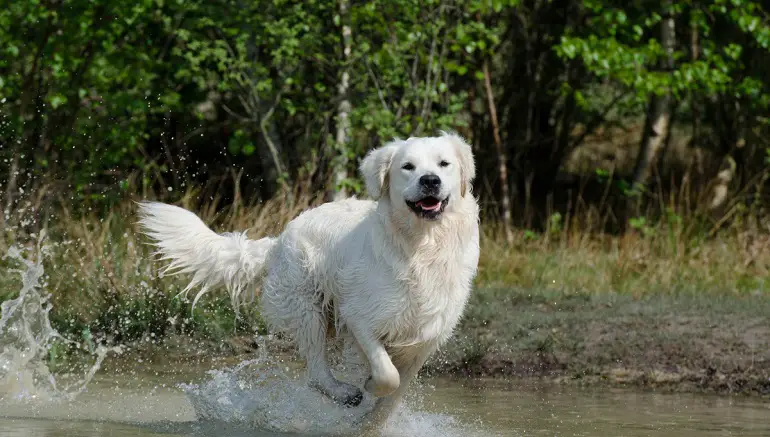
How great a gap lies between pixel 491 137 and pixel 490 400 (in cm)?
937

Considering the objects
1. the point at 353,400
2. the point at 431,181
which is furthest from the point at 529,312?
the point at 431,181

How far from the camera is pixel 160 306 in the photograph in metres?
8.69

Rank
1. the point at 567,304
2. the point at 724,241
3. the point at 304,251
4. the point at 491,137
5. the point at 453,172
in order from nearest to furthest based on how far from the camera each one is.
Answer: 1. the point at 453,172
2. the point at 304,251
3. the point at 567,304
4. the point at 724,241
5. the point at 491,137

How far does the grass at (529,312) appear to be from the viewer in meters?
8.03

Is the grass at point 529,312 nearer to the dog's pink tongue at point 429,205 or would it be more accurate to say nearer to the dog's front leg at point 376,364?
the dog's front leg at point 376,364

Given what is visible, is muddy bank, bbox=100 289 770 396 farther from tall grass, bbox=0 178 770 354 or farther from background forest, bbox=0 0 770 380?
tall grass, bbox=0 178 770 354

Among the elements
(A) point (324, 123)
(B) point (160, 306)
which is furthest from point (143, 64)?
(B) point (160, 306)

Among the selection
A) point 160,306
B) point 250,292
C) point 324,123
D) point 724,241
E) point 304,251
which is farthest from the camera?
point 324,123

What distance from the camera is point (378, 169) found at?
18.3ft

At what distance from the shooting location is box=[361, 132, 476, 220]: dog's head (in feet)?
17.3

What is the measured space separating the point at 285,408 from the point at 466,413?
1.19 meters

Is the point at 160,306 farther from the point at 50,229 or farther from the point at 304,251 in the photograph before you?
the point at 304,251

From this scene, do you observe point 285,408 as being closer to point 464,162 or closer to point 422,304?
point 422,304

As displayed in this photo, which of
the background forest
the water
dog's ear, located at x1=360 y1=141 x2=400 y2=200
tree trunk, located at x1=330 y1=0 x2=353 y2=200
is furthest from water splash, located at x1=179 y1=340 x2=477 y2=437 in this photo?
tree trunk, located at x1=330 y1=0 x2=353 y2=200
